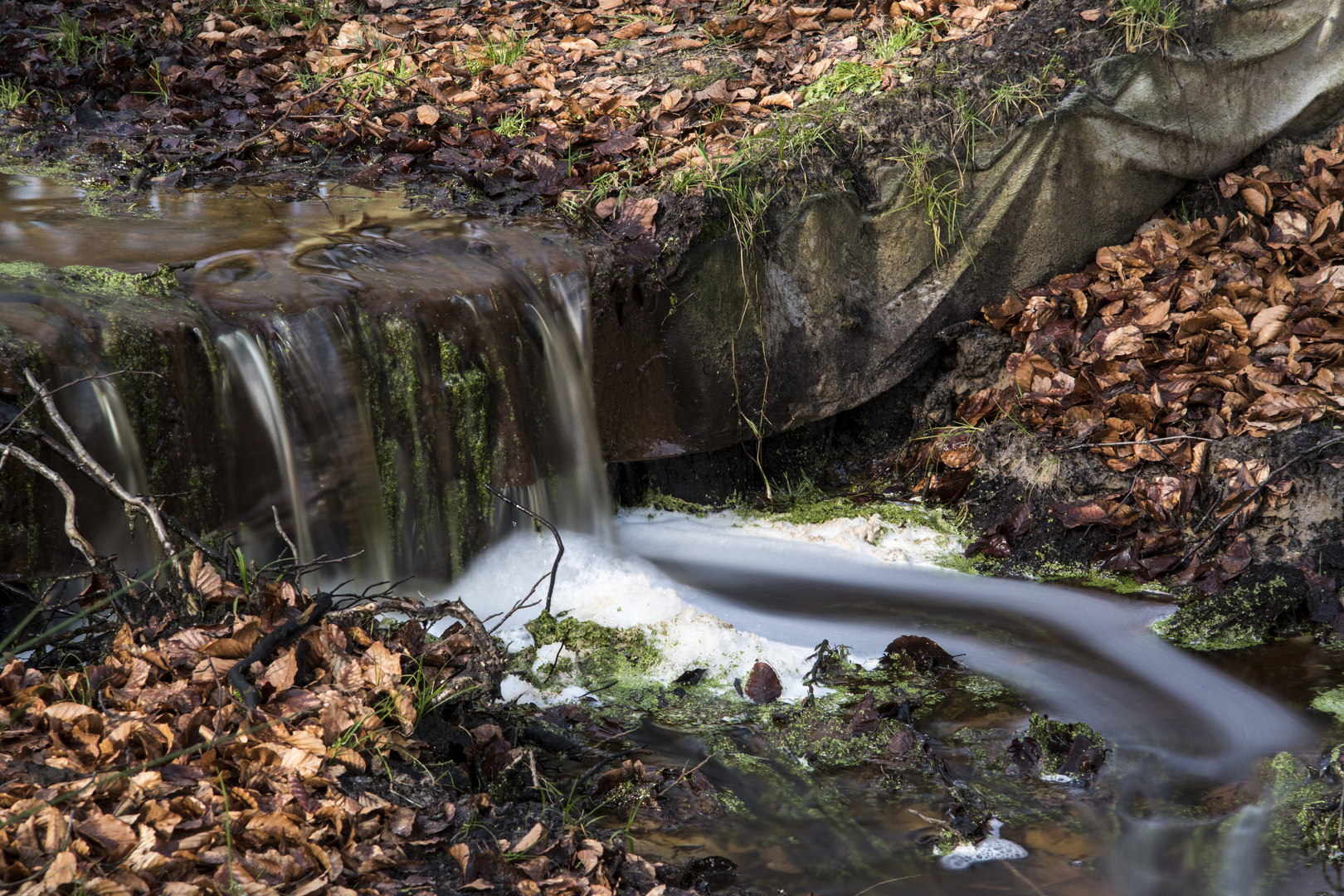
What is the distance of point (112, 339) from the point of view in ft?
9.84

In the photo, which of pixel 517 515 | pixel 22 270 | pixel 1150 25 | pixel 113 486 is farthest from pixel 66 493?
pixel 1150 25

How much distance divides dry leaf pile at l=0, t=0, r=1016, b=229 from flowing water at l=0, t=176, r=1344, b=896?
26.2 inches

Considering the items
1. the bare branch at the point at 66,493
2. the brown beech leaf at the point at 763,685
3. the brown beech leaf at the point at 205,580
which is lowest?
the brown beech leaf at the point at 763,685

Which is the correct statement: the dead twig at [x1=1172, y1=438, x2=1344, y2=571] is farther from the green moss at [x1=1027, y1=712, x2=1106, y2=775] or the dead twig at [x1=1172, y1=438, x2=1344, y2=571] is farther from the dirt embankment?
the dirt embankment

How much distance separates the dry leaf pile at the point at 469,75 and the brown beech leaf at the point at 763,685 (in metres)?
2.02

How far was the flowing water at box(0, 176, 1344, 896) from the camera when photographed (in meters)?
2.62

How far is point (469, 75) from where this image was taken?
18.5 ft

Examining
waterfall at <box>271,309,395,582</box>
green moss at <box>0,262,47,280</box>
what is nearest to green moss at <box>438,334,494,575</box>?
waterfall at <box>271,309,395,582</box>

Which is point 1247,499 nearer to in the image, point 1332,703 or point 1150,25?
point 1332,703

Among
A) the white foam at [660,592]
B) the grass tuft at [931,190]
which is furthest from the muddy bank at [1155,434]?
the grass tuft at [931,190]

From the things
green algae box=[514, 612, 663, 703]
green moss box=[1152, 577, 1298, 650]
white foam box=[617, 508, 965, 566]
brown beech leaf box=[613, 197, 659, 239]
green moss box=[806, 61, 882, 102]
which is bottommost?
green moss box=[1152, 577, 1298, 650]

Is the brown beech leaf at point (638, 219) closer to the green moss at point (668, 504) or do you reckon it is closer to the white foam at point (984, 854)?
the green moss at point (668, 504)

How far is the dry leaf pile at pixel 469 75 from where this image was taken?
4887mm

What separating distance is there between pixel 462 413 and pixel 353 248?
816 mm
